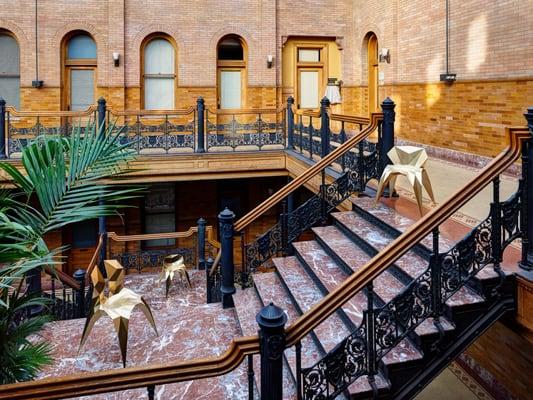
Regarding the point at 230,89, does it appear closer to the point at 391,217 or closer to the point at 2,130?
the point at 2,130

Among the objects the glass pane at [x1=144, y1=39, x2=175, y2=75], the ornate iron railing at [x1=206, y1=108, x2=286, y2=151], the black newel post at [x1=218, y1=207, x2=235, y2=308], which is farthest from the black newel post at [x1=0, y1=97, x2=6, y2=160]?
the black newel post at [x1=218, y1=207, x2=235, y2=308]

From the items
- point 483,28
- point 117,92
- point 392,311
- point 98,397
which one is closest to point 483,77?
point 483,28

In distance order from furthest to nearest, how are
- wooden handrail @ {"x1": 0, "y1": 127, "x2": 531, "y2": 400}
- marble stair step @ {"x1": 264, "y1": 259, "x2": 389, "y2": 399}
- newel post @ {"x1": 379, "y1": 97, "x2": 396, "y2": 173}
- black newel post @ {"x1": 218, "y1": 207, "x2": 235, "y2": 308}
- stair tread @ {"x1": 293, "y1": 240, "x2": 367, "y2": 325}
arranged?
newel post @ {"x1": 379, "y1": 97, "x2": 396, "y2": 173} < black newel post @ {"x1": 218, "y1": 207, "x2": 235, "y2": 308} < stair tread @ {"x1": 293, "y1": 240, "x2": 367, "y2": 325} < marble stair step @ {"x1": 264, "y1": 259, "x2": 389, "y2": 399} < wooden handrail @ {"x1": 0, "y1": 127, "x2": 531, "y2": 400}

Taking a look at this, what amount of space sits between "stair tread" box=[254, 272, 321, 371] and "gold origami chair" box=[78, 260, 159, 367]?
3.95 ft

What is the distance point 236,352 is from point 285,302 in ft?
6.77

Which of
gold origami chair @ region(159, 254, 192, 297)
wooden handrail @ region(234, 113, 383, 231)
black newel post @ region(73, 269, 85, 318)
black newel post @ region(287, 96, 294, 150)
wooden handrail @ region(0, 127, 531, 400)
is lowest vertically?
black newel post @ region(73, 269, 85, 318)

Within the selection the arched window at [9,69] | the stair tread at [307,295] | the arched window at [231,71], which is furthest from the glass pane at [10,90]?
the stair tread at [307,295]

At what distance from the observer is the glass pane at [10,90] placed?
1242 cm

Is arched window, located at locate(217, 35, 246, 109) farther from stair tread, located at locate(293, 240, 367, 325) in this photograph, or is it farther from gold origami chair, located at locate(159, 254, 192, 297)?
stair tread, located at locate(293, 240, 367, 325)

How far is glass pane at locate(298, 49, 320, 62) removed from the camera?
1416cm

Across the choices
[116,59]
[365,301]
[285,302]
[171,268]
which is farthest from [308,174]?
[116,59]

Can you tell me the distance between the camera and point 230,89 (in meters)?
13.7

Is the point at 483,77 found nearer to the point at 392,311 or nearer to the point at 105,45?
the point at 392,311

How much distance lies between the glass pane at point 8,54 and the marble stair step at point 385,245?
1042 cm
